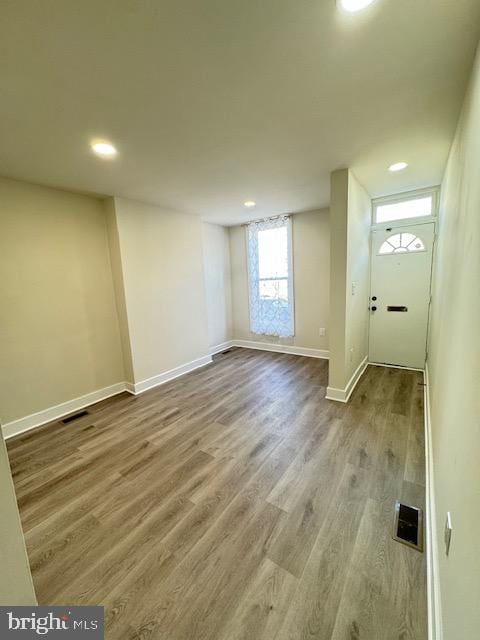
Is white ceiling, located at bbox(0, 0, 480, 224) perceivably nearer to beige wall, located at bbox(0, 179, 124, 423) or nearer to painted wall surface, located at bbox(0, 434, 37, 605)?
beige wall, located at bbox(0, 179, 124, 423)

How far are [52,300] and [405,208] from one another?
4.57 metres

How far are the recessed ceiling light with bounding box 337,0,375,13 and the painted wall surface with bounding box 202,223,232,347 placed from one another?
380 centimetres

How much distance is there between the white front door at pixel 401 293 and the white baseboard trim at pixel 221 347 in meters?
2.73

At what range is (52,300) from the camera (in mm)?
2787

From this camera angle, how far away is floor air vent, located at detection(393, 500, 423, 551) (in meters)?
1.37

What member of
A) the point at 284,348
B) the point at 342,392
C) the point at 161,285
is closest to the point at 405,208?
the point at 342,392

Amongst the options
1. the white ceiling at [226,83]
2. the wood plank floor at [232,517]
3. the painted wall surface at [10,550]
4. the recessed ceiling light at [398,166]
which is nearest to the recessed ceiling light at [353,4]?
the white ceiling at [226,83]

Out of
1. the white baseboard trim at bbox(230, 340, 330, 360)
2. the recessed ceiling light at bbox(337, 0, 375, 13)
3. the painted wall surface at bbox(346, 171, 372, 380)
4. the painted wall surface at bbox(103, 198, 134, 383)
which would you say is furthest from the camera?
the white baseboard trim at bbox(230, 340, 330, 360)

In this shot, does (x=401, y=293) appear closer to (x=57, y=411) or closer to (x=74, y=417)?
(x=74, y=417)

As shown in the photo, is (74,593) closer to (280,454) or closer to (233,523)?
(233,523)

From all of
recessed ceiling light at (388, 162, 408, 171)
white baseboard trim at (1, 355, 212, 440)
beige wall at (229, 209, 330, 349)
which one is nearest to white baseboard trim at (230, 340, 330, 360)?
beige wall at (229, 209, 330, 349)

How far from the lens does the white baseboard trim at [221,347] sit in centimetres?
504

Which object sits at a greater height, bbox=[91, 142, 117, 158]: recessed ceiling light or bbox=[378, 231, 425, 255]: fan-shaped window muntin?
bbox=[91, 142, 117, 158]: recessed ceiling light

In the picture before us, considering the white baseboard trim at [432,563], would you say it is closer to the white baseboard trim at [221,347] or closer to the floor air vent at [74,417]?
the floor air vent at [74,417]
